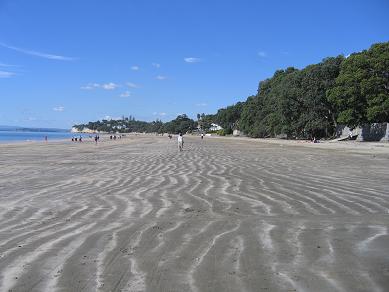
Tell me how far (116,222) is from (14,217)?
1819 millimetres

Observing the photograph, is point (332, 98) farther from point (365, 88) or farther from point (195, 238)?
point (195, 238)

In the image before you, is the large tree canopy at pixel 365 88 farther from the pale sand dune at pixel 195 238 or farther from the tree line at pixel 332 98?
the pale sand dune at pixel 195 238

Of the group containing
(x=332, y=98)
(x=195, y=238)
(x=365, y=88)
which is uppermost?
(x=365, y=88)

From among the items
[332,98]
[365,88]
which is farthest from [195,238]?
[332,98]

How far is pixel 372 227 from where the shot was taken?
670cm

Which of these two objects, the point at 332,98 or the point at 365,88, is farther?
the point at 332,98

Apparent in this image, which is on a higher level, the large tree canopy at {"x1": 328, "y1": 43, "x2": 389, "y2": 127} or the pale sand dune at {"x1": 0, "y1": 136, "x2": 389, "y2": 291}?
the large tree canopy at {"x1": 328, "y1": 43, "x2": 389, "y2": 127}

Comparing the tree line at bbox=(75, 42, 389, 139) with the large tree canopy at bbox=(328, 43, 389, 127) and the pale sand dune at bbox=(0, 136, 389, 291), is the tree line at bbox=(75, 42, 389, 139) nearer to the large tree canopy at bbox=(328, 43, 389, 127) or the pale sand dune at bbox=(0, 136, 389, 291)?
the large tree canopy at bbox=(328, 43, 389, 127)

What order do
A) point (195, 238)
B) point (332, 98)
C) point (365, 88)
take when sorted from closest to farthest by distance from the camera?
point (195, 238) < point (365, 88) < point (332, 98)

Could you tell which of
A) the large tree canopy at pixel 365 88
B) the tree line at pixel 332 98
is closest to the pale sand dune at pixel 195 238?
the tree line at pixel 332 98

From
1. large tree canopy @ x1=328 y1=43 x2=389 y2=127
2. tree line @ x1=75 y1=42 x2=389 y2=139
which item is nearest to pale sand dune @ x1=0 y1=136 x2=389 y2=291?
tree line @ x1=75 y1=42 x2=389 y2=139

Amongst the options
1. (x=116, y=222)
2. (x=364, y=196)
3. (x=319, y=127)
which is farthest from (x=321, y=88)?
(x=116, y=222)

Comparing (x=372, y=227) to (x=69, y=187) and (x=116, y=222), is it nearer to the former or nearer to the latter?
(x=116, y=222)

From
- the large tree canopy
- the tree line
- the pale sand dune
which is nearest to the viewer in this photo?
the pale sand dune
